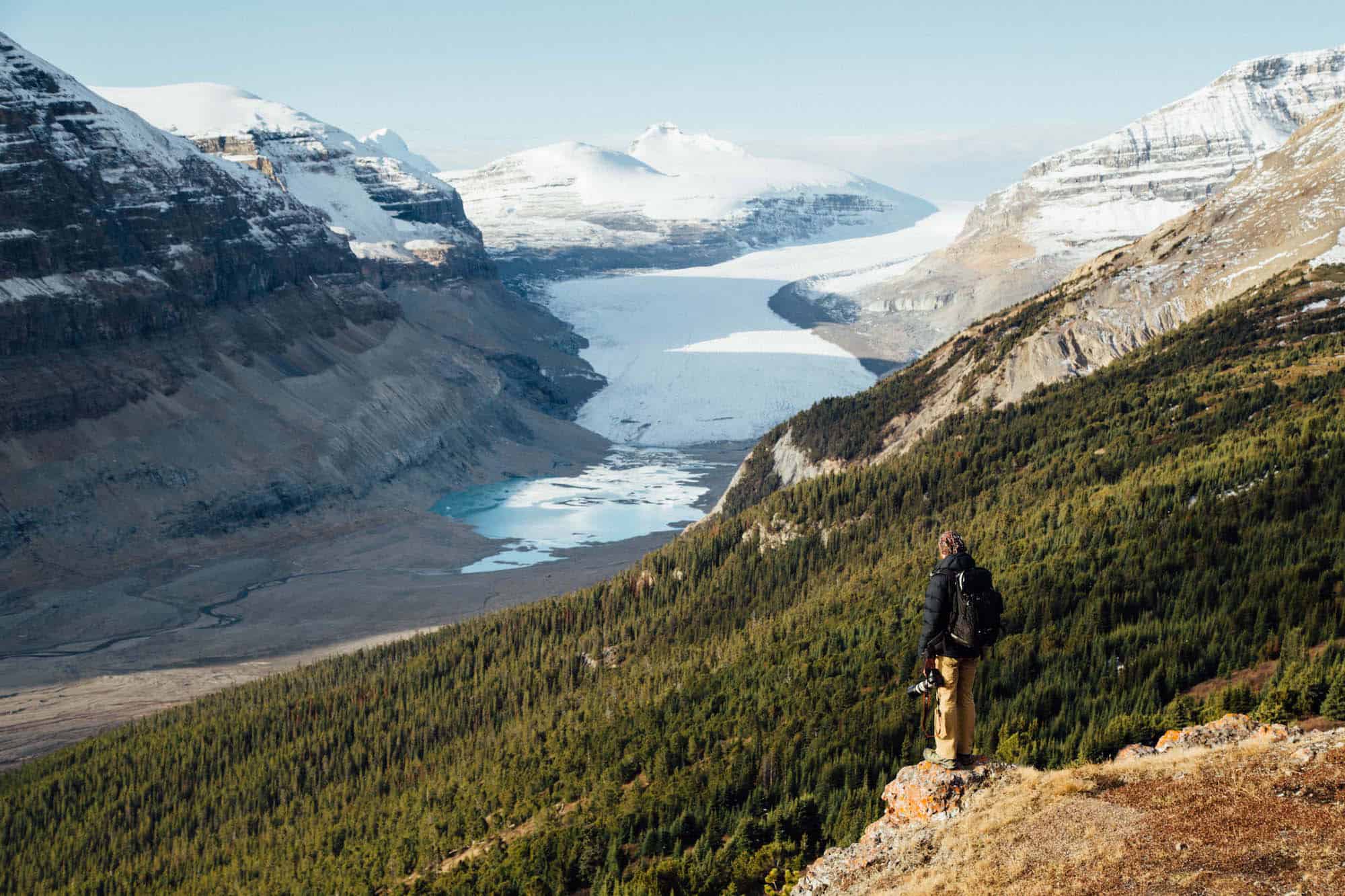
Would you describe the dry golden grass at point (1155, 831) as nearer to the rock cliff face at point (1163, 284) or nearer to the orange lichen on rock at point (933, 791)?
the orange lichen on rock at point (933, 791)

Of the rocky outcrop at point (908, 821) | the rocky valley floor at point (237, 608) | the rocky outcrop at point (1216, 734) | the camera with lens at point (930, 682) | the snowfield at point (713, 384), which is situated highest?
the camera with lens at point (930, 682)

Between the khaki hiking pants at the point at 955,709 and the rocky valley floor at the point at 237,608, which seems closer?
the khaki hiking pants at the point at 955,709

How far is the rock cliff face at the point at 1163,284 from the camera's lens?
57219 mm

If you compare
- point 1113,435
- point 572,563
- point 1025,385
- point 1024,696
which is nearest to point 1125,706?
point 1024,696

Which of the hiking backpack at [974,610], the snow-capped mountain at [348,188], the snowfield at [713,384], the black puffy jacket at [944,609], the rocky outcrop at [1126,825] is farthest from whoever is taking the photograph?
the snow-capped mountain at [348,188]

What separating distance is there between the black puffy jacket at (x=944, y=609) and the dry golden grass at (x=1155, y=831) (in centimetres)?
186

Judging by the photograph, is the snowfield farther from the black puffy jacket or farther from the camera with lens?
the black puffy jacket

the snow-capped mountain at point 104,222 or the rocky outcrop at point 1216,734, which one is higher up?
the snow-capped mountain at point 104,222

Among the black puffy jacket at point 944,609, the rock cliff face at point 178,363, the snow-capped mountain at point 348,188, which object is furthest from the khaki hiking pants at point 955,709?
the snow-capped mountain at point 348,188

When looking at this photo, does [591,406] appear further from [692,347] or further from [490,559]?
[490,559]

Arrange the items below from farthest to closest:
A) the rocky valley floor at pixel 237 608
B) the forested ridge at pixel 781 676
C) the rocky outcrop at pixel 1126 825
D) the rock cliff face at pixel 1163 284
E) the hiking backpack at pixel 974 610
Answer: the rocky valley floor at pixel 237 608
the rock cliff face at pixel 1163 284
the forested ridge at pixel 781 676
the hiking backpack at pixel 974 610
the rocky outcrop at pixel 1126 825

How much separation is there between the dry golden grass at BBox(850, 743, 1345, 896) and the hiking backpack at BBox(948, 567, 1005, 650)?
192 centimetres

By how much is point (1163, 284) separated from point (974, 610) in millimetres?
51084

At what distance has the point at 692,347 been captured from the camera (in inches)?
7313
